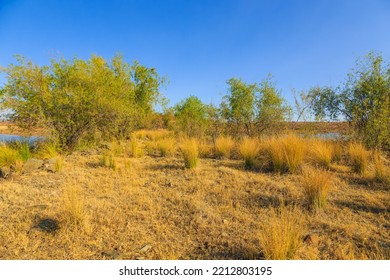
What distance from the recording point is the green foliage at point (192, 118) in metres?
14.3

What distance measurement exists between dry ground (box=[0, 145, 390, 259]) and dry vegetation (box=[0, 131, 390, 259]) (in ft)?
0.05

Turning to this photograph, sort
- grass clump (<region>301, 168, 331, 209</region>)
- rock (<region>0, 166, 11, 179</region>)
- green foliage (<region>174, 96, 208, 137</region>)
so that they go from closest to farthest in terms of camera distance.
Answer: grass clump (<region>301, 168, 331, 209</region>) → rock (<region>0, 166, 11, 179</region>) → green foliage (<region>174, 96, 208, 137</region>)

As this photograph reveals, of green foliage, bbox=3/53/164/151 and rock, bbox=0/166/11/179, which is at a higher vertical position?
green foliage, bbox=3/53/164/151

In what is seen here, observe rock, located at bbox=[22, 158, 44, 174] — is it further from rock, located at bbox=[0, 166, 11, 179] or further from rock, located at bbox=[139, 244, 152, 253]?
rock, located at bbox=[139, 244, 152, 253]

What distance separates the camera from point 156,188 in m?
4.93

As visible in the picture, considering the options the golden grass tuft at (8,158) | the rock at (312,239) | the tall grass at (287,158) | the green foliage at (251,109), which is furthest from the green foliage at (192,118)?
the rock at (312,239)

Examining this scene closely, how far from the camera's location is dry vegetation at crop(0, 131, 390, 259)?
2695 mm

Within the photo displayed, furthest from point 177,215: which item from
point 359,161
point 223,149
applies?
point 223,149

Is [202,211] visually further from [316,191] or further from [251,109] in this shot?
[251,109]

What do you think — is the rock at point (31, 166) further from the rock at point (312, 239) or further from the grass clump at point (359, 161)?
the grass clump at point (359, 161)

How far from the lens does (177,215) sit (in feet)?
11.9

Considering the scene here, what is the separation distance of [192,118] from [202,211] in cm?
1343

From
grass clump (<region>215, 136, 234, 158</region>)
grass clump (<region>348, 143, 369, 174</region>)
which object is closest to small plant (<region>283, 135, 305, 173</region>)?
grass clump (<region>348, 143, 369, 174</region>)
